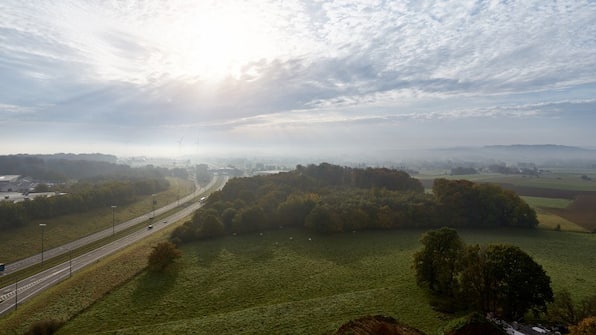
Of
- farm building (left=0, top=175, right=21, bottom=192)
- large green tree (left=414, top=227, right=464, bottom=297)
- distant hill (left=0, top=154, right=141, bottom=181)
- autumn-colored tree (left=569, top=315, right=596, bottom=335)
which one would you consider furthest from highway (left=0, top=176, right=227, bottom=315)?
distant hill (left=0, top=154, right=141, bottom=181)

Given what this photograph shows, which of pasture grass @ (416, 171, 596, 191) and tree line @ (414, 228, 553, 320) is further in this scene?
pasture grass @ (416, 171, 596, 191)

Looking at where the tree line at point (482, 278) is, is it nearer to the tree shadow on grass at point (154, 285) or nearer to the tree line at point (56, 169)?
the tree shadow on grass at point (154, 285)

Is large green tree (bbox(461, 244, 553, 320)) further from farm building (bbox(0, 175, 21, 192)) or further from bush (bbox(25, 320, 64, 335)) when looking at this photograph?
farm building (bbox(0, 175, 21, 192))

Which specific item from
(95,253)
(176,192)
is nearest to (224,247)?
(95,253)

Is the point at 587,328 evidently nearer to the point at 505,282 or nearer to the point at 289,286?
the point at 505,282

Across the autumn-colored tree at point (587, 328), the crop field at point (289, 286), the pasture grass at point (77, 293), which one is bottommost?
the pasture grass at point (77, 293)

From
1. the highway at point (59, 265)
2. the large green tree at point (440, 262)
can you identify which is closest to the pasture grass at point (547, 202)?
the large green tree at point (440, 262)

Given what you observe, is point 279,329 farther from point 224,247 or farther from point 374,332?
point 224,247
